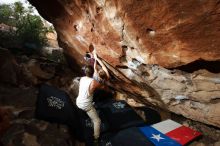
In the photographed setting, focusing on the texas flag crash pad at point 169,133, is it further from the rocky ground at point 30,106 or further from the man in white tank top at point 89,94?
the man in white tank top at point 89,94

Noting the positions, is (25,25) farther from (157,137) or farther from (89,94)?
(157,137)

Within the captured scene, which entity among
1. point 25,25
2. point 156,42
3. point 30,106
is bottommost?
point 30,106

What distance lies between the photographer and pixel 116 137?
4.04 m

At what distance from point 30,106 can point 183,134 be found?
3.16 meters

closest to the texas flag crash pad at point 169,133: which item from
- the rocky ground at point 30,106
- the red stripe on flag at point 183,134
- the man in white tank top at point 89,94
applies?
the red stripe on flag at point 183,134

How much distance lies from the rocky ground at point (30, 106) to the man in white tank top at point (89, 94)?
0.54 meters

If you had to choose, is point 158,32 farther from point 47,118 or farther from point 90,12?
point 47,118

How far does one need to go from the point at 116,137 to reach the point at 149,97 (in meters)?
1.27

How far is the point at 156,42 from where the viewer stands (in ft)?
10.8

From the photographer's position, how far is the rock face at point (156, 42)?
2.73 metres

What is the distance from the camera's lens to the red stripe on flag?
410 centimetres

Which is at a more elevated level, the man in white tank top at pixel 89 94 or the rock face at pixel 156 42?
the rock face at pixel 156 42

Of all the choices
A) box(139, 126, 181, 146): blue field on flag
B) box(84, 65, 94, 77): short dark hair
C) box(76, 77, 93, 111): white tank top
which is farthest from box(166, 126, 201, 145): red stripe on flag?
box(84, 65, 94, 77): short dark hair

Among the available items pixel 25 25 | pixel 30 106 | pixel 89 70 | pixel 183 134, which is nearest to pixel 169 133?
pixel 183 134
